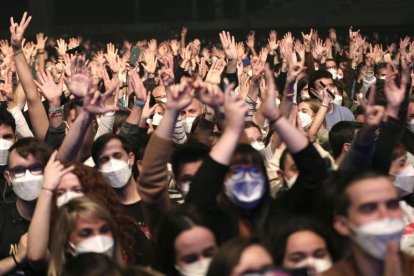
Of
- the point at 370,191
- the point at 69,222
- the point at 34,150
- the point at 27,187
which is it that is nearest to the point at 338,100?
the point at 34,150

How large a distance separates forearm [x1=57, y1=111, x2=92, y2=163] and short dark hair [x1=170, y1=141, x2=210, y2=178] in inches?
22.9

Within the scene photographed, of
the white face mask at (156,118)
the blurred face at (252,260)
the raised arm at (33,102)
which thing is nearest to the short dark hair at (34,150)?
the raised arm at (33,102)

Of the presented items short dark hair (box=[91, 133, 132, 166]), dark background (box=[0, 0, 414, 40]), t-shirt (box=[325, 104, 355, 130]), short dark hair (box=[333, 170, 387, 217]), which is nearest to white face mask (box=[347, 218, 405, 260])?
short dark hair (box=[333, 170, 387, 217])

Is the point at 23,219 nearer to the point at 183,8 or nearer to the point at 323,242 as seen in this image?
the point at 323,242

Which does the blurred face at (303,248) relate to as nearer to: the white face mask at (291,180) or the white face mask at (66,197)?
the white face mask at (291,180)

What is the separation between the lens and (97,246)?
381 cm

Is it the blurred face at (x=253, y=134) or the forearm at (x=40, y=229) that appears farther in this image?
the blurred face at (x=253, y=134)

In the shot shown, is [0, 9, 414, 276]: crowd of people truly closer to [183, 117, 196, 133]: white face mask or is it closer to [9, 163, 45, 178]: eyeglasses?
[9, 163, 45, 178]: eyeglasses

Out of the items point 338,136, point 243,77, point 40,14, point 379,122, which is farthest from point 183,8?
point 379,122

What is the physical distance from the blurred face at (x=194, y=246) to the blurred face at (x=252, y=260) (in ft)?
1.23

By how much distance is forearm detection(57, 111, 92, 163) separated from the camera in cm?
486

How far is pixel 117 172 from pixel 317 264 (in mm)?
1768

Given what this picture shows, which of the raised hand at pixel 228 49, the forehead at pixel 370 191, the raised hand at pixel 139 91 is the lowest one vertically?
the forehead at pixel 370 191

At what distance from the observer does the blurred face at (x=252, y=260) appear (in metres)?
3.18
